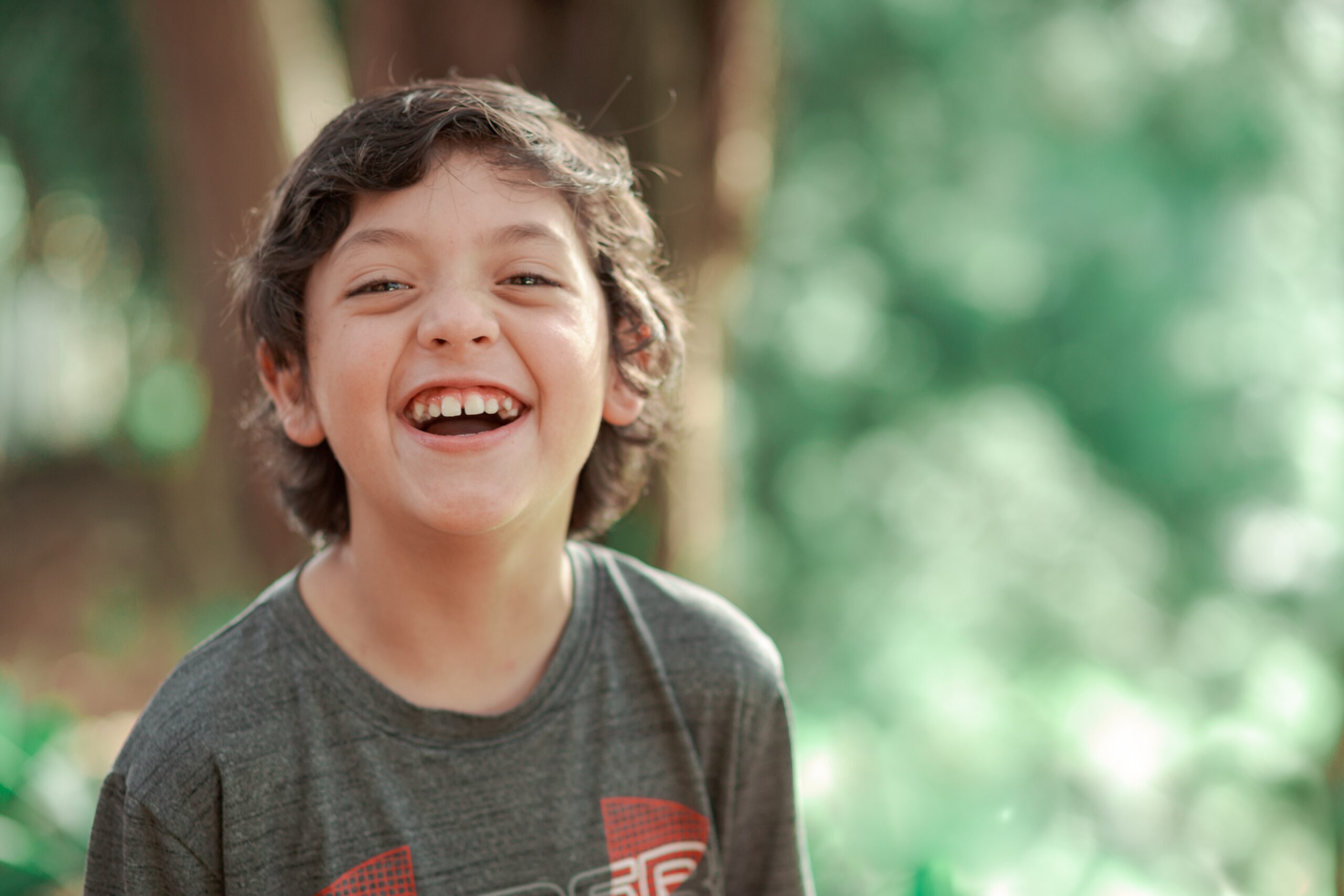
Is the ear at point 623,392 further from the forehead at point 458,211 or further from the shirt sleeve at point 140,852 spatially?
the shirt sleeve at point 140,852

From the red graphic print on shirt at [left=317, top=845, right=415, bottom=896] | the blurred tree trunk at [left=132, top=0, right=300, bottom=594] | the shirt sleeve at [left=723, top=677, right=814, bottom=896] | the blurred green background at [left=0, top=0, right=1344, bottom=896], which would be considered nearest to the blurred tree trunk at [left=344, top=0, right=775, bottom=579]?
the blurred green background at [left=0, top=0, right=1344, bottom=896]

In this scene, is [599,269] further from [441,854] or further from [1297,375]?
[1297,375]

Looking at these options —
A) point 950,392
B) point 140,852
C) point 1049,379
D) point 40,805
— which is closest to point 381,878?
point 140,852

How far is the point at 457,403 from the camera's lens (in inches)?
53.2

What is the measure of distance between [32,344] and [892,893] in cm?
941

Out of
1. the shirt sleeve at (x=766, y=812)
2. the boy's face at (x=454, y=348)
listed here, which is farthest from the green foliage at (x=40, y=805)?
the shirt sleeve at (x=766, y=812)

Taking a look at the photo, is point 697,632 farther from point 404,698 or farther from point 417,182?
point 417,182

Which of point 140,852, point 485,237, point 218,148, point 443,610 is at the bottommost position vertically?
point 140,852

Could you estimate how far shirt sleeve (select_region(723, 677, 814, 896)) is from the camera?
1.64 meters

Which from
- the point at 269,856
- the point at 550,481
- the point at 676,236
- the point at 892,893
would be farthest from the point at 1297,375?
the point at 269,856

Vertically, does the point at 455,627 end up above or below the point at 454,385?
below

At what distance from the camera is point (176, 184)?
12.4 ft

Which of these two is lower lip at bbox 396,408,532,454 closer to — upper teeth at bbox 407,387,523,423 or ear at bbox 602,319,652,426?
upper teeth at bbox 407,387,523,423

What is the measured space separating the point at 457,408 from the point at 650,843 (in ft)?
2.21
